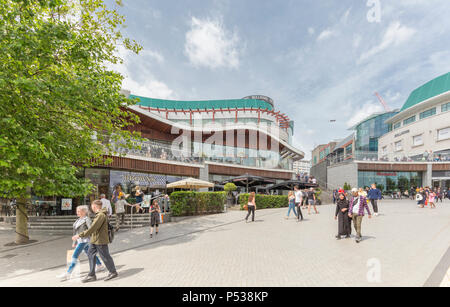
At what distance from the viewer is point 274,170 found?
95.1 feet

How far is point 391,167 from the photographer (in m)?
32.9

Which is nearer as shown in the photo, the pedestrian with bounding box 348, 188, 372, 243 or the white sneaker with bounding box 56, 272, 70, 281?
the white sneaker with bounding box 56, 272, 70, 281

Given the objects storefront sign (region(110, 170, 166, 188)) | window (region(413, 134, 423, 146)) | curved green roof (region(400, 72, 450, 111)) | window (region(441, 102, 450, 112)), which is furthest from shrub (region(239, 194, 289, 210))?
curved green roof (region(400, 72, 450, 111))

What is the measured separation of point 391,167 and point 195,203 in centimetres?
3133

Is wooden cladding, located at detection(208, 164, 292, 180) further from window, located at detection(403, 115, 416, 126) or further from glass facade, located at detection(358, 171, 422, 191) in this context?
window, located at detection(403, 115, 416, 126)

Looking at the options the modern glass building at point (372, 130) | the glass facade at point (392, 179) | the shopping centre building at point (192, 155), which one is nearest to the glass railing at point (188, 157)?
the shopping centre building at point (192, 155)

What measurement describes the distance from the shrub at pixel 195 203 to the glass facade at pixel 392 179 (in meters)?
26.6

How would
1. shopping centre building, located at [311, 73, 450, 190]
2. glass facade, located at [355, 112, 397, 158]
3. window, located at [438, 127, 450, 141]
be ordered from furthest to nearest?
glass facade, located at [355, 112, 397, 158] < window, located at [438, 127, 450, 141] < shopping centre building, located at [311, 73, 450, 190]

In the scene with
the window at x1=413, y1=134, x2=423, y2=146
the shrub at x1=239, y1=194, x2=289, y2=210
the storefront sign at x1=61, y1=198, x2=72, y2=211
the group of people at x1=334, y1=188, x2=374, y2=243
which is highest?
the window at x1=413, y1=134, x2=423, y2=146

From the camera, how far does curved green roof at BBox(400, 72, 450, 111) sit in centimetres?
4420

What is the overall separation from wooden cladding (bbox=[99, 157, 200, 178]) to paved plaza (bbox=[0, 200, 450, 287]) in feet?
24.0

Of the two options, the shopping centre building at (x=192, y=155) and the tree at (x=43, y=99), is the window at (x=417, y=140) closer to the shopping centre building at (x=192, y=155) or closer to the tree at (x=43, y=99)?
the shopping centre building at (x=192, y=155)
